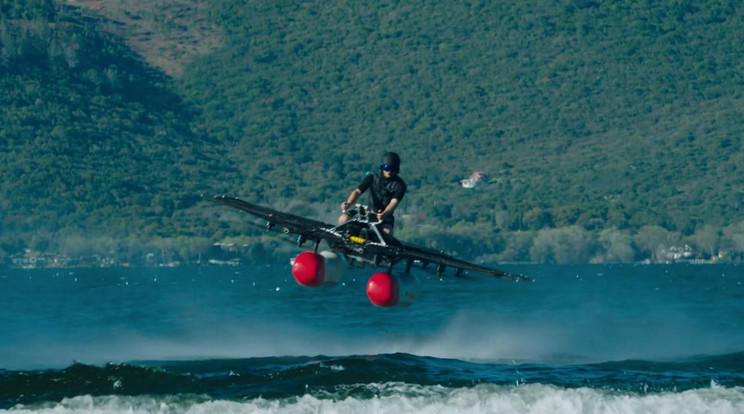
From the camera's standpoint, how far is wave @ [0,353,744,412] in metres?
28.7

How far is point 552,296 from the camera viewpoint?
3595 inches

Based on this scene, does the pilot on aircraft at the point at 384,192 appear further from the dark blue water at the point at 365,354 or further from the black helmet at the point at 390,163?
the dark blue water at the point at 365,354

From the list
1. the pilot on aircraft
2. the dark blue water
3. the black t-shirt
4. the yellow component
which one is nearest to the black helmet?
the pilot on aircraft

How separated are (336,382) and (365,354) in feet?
40.2

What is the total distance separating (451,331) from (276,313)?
15188 mm

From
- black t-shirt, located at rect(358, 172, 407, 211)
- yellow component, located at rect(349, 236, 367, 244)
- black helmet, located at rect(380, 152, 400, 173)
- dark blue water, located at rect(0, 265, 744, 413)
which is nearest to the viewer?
dark blue water, located at rect(0, 265, 744, 413)

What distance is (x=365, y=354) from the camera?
1690 inches

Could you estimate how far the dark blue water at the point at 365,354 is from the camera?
28.5 m

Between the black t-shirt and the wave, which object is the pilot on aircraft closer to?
the black t-shirt

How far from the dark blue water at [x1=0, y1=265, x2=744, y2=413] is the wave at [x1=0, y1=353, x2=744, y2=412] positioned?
0.06 metres

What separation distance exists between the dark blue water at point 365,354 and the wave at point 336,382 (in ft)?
0.19

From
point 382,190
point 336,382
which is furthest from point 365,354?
point 336,382

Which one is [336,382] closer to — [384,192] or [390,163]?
[384,192]

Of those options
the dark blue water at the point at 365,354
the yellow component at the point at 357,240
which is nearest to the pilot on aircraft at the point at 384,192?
the yellow component at the point at 357,240
